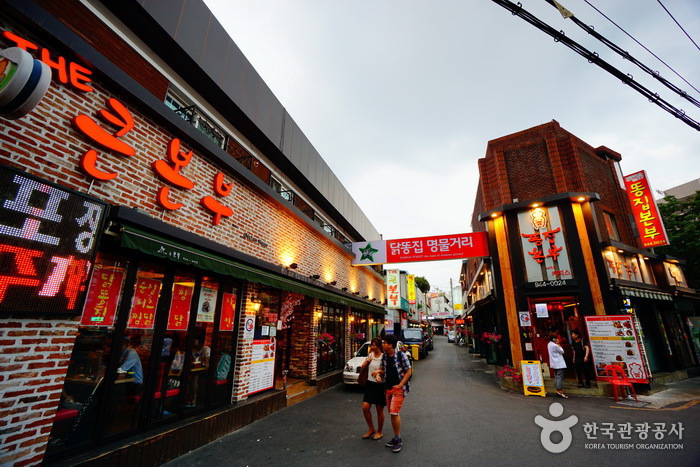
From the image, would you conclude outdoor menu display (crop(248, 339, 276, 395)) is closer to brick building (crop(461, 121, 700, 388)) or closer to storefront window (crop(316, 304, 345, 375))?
storefront window (crop(316, 304, 345, 375))

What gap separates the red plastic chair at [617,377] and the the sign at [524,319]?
259 cm

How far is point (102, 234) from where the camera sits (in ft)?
13.3

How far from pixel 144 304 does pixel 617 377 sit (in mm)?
12909

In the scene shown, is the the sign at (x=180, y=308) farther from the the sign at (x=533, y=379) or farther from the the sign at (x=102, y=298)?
the the sign at (x=533, y=379)

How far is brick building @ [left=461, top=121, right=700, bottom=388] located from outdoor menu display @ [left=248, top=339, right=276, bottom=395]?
9511 millimetres

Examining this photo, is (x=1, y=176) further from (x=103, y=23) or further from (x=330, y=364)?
(x=330, y=364)

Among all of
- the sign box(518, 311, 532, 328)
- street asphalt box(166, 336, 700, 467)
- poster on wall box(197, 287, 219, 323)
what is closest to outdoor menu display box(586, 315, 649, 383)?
street asphalt box(166, 336, 700, 467)

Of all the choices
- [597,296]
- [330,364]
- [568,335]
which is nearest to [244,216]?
[330,364]

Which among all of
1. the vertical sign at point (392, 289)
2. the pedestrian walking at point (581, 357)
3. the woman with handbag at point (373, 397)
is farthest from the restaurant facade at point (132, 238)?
the vertical sign at point (392, 289)

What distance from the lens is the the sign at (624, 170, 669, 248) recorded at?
12445 mm

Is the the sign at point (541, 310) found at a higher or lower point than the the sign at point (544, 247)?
lower

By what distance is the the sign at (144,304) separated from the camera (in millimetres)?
4719

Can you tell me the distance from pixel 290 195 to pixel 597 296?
12.3 metres

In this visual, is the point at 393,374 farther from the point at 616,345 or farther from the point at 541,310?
the point at 541,310
